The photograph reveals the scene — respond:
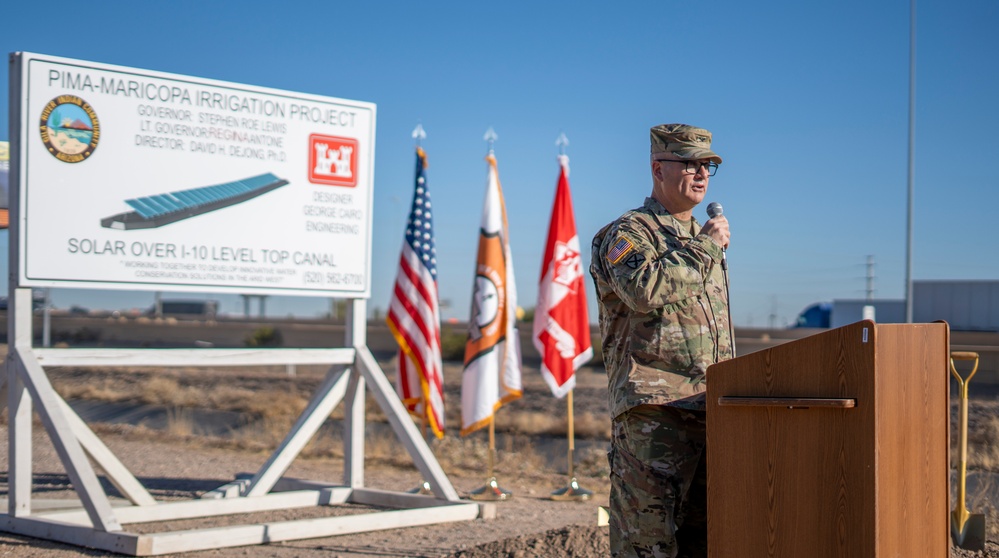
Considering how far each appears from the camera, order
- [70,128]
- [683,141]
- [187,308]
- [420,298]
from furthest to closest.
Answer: [187,308]
[420,298]
[70,128]
[683,141]

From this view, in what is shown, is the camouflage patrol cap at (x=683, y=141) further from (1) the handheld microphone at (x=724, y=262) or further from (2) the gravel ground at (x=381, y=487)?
(2) the gravel ground at (x=381, y=487)

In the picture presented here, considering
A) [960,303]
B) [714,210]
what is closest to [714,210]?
[714,210]

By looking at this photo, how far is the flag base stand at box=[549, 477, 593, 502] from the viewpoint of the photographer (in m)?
9.83

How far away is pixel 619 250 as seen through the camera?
3.85m

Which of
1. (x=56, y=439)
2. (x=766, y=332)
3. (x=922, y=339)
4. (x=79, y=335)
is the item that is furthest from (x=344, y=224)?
→ (x=79, y=335)

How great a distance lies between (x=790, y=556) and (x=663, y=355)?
0.87 m

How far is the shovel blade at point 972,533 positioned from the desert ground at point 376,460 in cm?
9

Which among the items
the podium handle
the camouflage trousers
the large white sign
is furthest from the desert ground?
the podium handle

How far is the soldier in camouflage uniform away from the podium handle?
14.9 inches

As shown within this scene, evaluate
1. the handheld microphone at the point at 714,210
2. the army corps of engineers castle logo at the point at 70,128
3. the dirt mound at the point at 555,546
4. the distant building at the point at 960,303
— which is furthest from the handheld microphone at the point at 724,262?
the distant building at the point at 960,303

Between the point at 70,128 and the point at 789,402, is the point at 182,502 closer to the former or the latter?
the point at 70,128

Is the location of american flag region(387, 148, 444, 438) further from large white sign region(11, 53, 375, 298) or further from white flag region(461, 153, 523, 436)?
large white sign region(11, 53, 375, 298)

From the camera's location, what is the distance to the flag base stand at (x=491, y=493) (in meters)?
9.69

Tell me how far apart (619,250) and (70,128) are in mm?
4801
